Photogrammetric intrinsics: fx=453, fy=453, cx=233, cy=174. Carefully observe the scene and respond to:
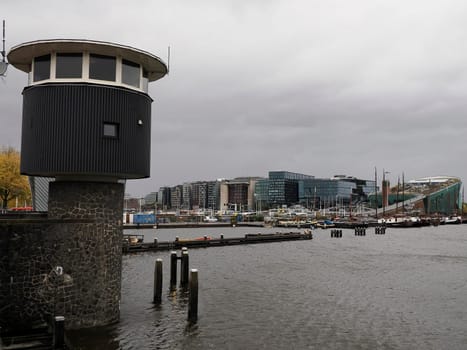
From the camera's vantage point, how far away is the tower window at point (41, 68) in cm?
1856

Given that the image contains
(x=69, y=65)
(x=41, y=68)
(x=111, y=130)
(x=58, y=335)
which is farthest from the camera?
(x=111, y=130)

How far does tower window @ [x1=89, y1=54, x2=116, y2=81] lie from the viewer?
18.6 metres

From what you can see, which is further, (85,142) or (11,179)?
(11,179)

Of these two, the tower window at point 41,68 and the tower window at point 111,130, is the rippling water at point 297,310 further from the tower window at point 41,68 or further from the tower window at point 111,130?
the tower window at point 41,68

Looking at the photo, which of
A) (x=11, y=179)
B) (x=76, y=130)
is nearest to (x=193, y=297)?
(x=76, y=130)

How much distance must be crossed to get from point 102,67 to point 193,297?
12662 millimetres

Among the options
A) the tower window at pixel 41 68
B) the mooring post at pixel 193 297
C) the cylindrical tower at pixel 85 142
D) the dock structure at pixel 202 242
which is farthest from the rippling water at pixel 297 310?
the dock structure at pixel 202 242

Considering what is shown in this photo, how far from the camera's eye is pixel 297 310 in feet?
91.5

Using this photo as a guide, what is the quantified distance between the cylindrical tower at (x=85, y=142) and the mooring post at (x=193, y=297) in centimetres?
491

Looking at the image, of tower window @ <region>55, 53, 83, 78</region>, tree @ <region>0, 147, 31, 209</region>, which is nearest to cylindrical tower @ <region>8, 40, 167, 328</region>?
tower window @ <region>55, 53, 83, 78</region>

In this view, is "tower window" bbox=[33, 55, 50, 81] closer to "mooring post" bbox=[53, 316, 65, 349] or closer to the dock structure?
"mooring post" bbox=[53, 316, 65, 349]

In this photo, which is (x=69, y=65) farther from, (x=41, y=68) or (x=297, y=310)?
(x=297, y=310)

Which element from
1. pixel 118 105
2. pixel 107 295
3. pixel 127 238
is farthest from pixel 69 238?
pixel 127 238

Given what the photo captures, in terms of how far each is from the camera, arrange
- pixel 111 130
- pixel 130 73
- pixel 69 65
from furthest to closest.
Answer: pixel 130 73 → pixel 111 130 → pixel 69 65
